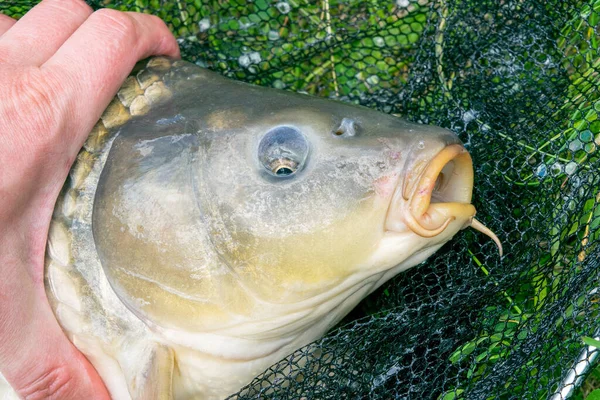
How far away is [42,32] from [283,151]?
0.73 meters

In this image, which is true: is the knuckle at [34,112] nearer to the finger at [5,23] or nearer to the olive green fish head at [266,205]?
the olive green fish head at [266,205]

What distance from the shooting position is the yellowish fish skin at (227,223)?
1.49 metres

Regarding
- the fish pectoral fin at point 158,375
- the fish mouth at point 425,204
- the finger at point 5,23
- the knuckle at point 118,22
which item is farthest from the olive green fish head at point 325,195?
the finger at point 5,23

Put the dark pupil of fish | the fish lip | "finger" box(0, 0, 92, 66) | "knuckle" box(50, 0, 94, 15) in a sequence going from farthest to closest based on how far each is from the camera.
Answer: "knuckle" box(50, 0, 94, 15) < "finger" box(0, 0, 92, 66) < the dark pupil of fish < the fish lip

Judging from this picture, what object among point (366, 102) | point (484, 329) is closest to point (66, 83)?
point (366, 102)

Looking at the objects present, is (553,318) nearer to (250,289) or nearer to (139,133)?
(250,289)

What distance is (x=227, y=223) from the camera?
1548mm

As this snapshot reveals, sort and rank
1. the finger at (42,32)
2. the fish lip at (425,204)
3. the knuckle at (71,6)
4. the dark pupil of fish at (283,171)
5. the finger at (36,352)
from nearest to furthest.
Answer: the fish lip at (425,204) → the dark pupil of fish at (283,171) → the finger at (36,352) → the finger at (42,32) → the knuckle at (71,6)

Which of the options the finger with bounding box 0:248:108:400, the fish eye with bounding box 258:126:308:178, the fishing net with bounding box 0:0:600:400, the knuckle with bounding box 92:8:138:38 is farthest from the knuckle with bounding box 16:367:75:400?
the knuckle with bounding box 92:8:138:38

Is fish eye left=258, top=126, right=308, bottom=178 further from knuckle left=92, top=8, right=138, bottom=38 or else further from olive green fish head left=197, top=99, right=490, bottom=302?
knuckle left=92, top=8, right=138, bottom=38

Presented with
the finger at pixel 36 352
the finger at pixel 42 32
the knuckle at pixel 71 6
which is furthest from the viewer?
the knuckle at pixel 71 6

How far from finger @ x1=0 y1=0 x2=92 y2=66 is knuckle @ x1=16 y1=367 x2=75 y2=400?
2.40 feet

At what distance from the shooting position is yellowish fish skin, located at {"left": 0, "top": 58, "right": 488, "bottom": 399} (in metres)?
1.49

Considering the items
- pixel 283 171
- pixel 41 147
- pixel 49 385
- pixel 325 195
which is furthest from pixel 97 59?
pixel 49 385
